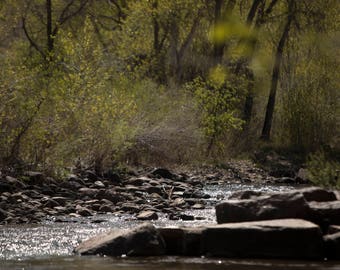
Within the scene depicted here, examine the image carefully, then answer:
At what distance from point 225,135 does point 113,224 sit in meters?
15.8

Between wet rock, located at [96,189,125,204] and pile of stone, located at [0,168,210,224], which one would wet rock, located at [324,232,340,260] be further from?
wet rock, located at [96,189,125,204]

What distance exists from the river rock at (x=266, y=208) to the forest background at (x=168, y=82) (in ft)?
24.2

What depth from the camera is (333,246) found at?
1037 cm

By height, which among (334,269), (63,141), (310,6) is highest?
(310,6)

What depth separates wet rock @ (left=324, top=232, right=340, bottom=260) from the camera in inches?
407

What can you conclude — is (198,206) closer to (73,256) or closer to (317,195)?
(317,195)

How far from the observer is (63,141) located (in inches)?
764

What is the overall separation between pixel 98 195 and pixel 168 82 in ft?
42.2

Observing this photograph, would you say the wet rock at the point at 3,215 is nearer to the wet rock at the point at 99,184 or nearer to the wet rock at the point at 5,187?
the wet rock at the point at 5,187

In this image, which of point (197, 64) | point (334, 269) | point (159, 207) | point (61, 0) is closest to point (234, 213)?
point (334, 269)

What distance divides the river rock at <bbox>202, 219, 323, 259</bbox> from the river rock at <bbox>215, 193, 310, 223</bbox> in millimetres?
407

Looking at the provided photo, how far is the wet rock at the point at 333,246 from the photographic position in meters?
10.3

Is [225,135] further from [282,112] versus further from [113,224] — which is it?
[113,224]

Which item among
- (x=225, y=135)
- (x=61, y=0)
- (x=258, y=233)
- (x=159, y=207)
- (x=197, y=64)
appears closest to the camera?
(x=258, y=233)
